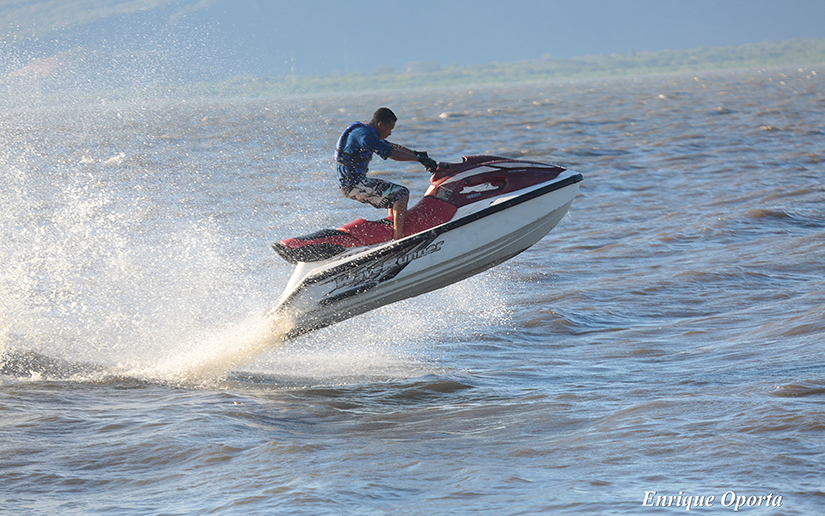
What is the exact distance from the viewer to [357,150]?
652 cm

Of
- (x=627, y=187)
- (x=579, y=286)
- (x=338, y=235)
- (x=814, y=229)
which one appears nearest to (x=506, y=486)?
(x=338, y=235)

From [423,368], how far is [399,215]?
1.50 meters

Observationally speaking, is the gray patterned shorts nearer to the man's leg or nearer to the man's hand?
the man's leg

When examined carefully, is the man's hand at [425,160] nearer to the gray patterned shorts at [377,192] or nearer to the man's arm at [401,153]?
the man's arm at [401,153]

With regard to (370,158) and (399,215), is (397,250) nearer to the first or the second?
(399,215)

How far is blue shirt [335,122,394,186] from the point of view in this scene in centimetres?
636

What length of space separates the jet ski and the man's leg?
0.07m

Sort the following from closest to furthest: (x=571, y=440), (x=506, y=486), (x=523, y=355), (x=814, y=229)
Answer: (x=506, y=486)
(x=571, y=440)
(x=523, y=355)
(x=814, y=229)

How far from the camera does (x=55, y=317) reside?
852cm

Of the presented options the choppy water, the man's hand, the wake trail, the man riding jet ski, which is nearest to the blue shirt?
the man riding jet ski

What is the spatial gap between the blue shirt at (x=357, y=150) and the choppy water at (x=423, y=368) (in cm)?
159

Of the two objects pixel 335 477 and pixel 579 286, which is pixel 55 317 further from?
pixel 579 286

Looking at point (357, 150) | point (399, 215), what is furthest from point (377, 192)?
point (357, 150)

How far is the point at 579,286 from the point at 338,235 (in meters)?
4.00
